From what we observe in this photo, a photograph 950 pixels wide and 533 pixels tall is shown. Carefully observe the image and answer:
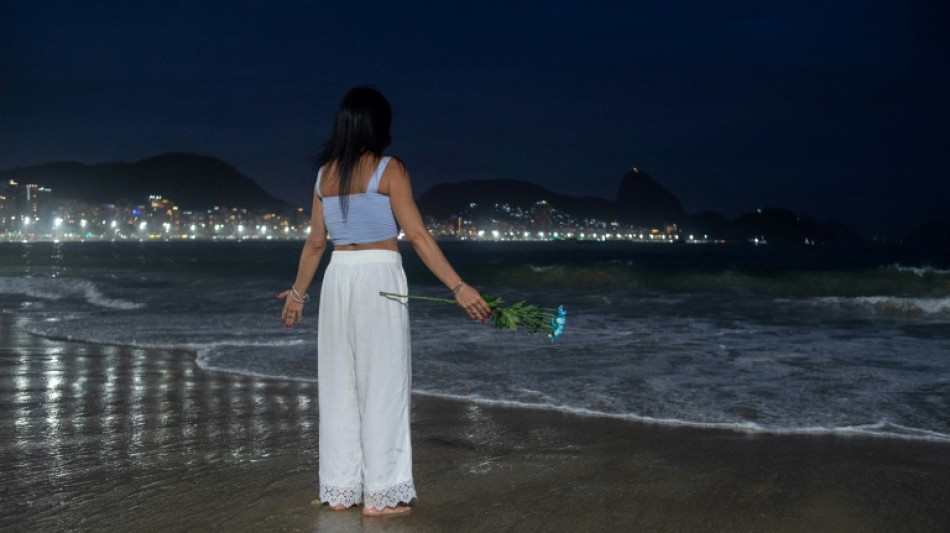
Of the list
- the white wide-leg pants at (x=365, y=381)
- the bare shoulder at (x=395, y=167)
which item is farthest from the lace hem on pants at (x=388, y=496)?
the bare shoulder at (x=395, y=167)

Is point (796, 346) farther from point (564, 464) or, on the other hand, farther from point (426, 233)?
point (426, 233)

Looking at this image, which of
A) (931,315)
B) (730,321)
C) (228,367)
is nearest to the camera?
(228,367)

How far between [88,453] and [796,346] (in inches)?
367

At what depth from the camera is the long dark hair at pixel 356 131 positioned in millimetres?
3559

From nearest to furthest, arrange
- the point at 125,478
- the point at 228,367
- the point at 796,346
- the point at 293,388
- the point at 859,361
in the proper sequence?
the point at 125,478 → the point at 293,388 → the point at 228,367 → the point at 859,361 → the point at 796,346

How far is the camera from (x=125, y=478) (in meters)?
4.31

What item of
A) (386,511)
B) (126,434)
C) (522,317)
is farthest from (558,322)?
(126,434)

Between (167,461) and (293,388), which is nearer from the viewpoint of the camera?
(167,461)

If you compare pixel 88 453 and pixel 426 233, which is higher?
pixel 426 233

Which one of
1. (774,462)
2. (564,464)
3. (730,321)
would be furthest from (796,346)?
(564,464)

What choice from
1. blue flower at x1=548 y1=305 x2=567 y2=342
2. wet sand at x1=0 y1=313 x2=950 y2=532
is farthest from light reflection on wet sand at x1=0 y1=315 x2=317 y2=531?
blue flower at x1=548 y1=305 x2=567 y2=342

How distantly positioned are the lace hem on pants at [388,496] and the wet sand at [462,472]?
0.08 m

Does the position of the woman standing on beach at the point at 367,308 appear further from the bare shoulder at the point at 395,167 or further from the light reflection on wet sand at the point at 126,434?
the light reflection on wet sand at the point at 126,434

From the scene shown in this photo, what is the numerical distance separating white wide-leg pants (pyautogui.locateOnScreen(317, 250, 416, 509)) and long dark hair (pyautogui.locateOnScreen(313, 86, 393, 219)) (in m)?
0.33
